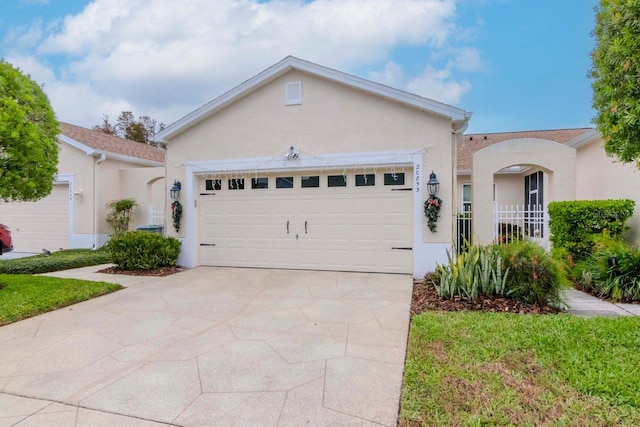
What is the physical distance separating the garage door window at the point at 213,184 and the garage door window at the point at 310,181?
94.3 inches

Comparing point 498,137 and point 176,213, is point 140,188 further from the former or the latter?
point 498,137

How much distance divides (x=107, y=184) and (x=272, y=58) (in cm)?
804

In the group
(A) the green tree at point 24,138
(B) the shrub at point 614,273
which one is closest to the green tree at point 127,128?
(A) the green tree at point 24,138

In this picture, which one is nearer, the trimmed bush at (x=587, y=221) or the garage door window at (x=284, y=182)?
the trimmed bush at (x=587, y=221)

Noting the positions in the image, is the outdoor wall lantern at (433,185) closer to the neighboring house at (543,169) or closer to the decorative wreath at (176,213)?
the neighboring house at (543,169)

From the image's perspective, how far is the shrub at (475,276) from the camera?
18.9 ft

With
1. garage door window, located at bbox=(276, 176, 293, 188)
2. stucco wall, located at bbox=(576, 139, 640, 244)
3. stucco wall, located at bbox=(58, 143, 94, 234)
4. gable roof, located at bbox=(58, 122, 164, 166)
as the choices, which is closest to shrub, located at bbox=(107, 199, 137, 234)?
stucco wall, located at bbox=(58, 143, 94, 234)

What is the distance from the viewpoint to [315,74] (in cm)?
850

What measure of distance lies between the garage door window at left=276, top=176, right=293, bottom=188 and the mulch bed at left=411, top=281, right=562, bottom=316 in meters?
4.49

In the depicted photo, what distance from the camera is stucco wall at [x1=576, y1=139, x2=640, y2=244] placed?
26.9 ft

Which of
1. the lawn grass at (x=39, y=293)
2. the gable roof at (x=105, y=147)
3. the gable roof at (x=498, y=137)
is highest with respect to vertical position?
the gable roof at (x=498, y=137)

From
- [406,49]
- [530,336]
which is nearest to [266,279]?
[530,336]

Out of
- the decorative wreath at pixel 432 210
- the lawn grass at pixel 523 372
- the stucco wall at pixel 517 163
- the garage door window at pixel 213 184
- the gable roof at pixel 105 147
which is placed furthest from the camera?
the gable roof at pixel 105 147

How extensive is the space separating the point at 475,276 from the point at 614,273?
2887 mm
